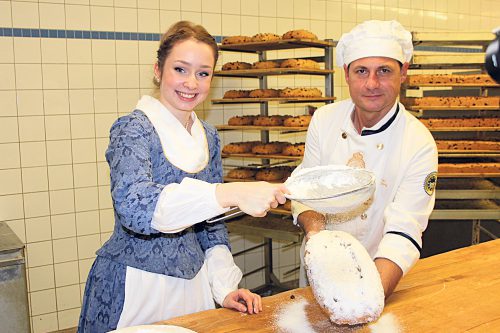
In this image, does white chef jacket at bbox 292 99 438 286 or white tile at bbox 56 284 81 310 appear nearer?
white chef jacket at bbox 292 99 438 286

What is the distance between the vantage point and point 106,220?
141 inches

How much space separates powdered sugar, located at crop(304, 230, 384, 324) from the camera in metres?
1.31

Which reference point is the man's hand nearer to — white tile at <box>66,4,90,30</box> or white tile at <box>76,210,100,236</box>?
white tile at <box>76,210,100,236</box>

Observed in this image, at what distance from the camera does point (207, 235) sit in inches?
71.5

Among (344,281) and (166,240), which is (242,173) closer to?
(166,240)

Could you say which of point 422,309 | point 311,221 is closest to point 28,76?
point 311,221

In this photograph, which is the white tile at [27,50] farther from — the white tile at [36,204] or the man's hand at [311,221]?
the man's hand at [311,221]

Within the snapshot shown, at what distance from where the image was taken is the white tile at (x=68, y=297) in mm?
3439

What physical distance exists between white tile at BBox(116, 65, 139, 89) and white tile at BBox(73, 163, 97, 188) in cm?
59

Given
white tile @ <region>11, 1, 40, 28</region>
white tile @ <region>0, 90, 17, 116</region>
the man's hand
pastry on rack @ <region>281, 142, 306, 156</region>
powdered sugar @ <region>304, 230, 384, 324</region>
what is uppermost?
white tile @ <region>11, 1, 40, 28</region>

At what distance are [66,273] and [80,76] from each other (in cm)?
132

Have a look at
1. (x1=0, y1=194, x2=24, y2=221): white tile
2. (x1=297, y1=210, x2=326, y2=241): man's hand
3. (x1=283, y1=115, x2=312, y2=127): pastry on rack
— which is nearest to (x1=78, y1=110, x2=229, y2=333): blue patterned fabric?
(x1=297, y1=210, x2=326, y2=241): man's hand

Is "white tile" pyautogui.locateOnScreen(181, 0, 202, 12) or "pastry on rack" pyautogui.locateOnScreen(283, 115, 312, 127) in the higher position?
"white tile" pyautogui.locateOnScreen(181, 0, 202, 12)

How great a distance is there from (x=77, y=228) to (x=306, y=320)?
243 centimetres
